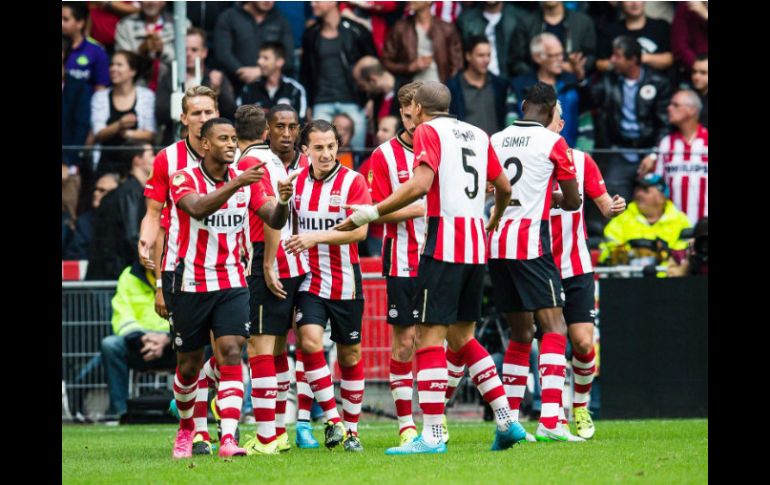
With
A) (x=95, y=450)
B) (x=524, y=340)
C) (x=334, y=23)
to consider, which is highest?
(x=334, y=23)

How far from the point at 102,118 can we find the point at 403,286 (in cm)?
853

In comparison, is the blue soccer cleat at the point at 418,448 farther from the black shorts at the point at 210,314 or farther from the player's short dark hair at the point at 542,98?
the player's short dark hair at the point at 542,98

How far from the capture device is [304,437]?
10812 millimetres

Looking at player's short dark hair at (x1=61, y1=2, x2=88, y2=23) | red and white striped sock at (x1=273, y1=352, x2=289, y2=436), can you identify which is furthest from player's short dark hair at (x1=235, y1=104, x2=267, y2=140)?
player's short dark hair at (x1=61, y1=2, x2=88, y2=23)

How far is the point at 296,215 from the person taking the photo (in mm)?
10500

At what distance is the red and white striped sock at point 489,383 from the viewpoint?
9.37 m

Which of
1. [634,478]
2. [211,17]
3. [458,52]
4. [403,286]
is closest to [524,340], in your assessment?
[403,286]

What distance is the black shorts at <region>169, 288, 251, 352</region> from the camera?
31.1 ft

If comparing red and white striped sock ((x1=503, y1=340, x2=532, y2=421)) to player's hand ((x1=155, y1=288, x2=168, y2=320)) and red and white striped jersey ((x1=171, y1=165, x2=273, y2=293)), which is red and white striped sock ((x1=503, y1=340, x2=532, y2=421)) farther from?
player's hand ((x1=155, y1=288, x2=168, y2=320))

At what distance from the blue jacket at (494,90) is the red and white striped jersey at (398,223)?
23.3 feet

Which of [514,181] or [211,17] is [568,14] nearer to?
[211,17]

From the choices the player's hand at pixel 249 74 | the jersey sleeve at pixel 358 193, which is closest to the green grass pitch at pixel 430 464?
the jersey sleeve at pixel 358 193

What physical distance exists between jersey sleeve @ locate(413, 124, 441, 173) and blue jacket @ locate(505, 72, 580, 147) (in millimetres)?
8619

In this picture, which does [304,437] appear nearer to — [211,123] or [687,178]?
[211,123]
